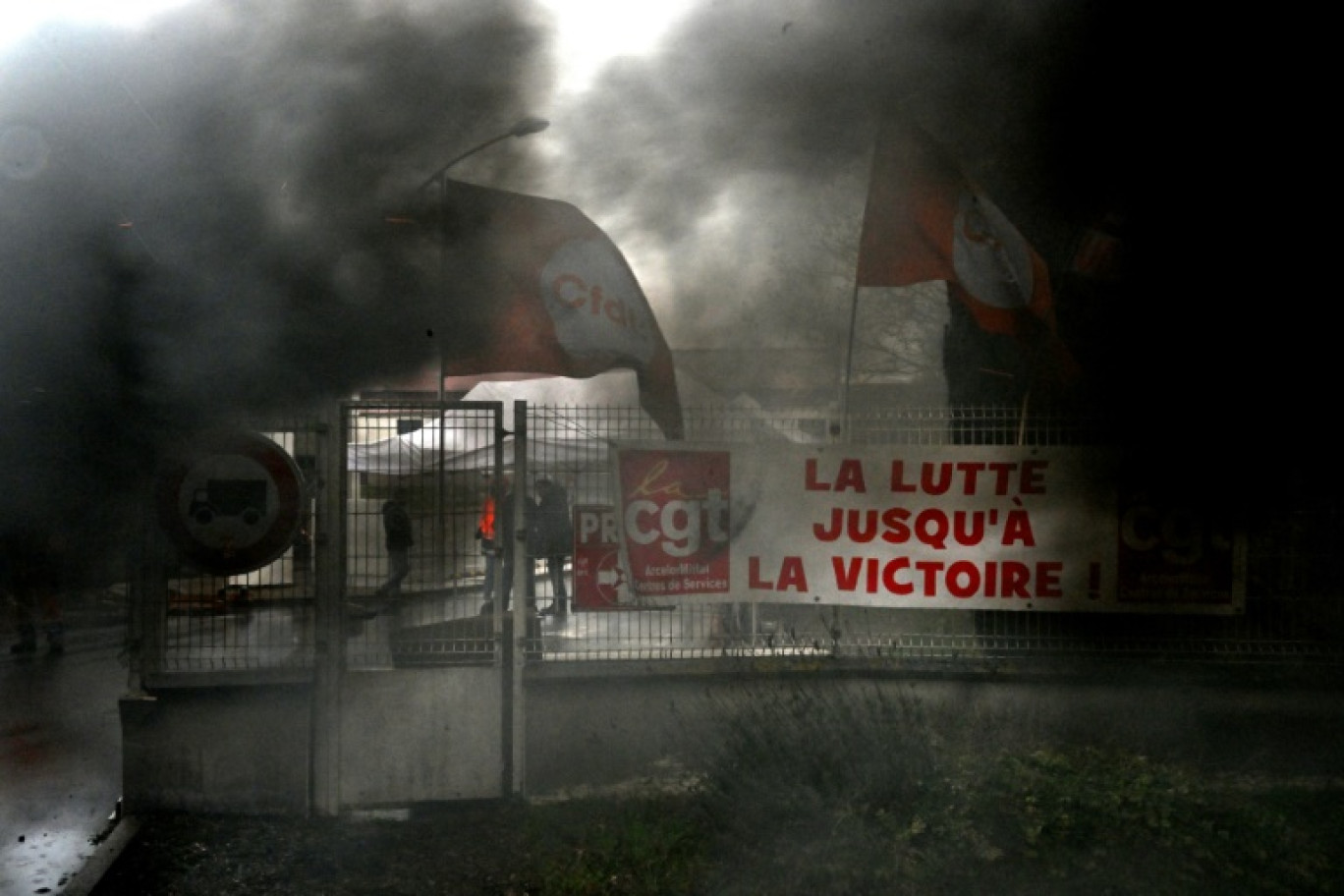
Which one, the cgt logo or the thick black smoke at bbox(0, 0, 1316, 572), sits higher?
the thick black smoke at bbox(0, 0, 1316, 572)

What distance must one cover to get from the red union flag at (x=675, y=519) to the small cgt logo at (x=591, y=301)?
80 centimetres

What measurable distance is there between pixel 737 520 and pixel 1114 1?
120 inches

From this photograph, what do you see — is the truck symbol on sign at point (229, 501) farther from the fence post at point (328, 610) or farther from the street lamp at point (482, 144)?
the street lamp at point (482, 144)

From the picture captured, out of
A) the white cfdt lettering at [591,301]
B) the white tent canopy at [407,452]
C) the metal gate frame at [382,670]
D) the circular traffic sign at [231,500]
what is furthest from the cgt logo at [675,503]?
the circular traffic sign at [231,500]

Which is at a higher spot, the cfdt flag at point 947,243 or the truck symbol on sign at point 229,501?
the cfdt flag at point 947,243

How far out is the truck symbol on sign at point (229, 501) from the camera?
5.06 metres

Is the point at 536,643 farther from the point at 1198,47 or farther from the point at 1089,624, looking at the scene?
the point at 1198,47

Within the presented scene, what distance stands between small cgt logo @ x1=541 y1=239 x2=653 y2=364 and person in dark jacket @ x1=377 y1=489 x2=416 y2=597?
1.25 meters

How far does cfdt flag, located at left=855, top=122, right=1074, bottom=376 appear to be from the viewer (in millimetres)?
5898

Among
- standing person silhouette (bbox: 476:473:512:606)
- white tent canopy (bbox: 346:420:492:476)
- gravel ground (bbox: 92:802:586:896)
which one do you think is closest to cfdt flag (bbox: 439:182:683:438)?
white tent canopy (bbox: 346:420:492:476)

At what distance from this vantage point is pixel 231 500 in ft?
16.6

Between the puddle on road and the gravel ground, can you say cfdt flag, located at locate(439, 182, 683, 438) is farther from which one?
the puddle on road

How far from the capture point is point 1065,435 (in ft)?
18.2

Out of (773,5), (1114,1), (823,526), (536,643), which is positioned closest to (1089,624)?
(823,526)
